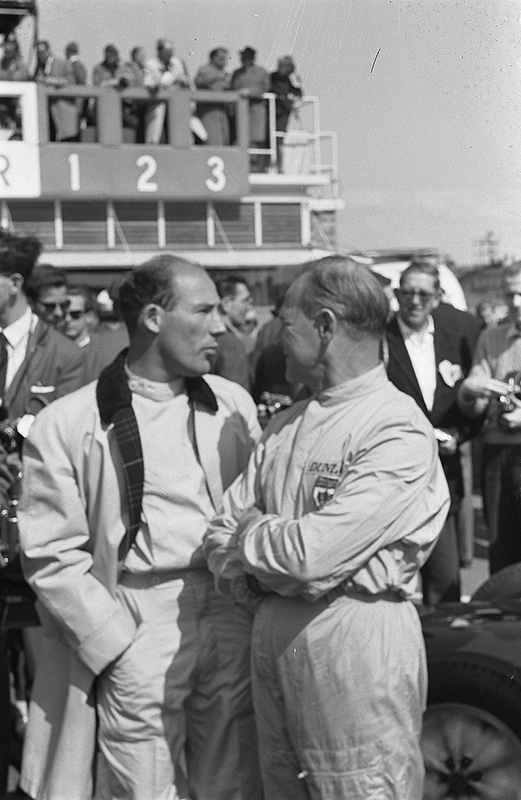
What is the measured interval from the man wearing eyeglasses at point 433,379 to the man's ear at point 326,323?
9.60ft

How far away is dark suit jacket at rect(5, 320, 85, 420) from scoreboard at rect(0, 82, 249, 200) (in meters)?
16.1

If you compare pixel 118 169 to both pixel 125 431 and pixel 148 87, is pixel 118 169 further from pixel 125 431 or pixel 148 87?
pixel 125 431

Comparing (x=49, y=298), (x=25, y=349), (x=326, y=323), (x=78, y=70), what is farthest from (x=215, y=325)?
(x=78, y=70)

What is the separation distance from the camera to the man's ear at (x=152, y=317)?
10.5ft

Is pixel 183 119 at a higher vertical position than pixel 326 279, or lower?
higher

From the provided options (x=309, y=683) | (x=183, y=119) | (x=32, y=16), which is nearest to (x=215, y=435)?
(x=309, y=683)

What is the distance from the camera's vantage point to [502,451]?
601 centimetres

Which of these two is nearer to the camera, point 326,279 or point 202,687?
point 326,279

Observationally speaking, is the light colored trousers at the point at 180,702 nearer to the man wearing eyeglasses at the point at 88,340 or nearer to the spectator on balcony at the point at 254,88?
the man wearing eyeglasses at the point at 88,340

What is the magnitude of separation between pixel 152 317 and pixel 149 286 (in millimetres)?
87

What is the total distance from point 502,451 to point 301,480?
11.3 feet

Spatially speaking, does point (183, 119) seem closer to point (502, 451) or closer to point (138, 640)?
point (502, 451)

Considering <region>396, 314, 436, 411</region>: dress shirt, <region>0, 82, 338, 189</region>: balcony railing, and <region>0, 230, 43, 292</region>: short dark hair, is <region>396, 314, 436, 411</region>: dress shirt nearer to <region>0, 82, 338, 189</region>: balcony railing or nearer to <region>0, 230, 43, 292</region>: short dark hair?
<region>0, 230, 43, 292</region>: short dark hair

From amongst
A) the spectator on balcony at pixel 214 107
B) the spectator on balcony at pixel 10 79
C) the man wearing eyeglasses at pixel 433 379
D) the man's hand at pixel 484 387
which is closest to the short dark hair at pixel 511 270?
the man wearing eyeglasses at pixel 433 379
